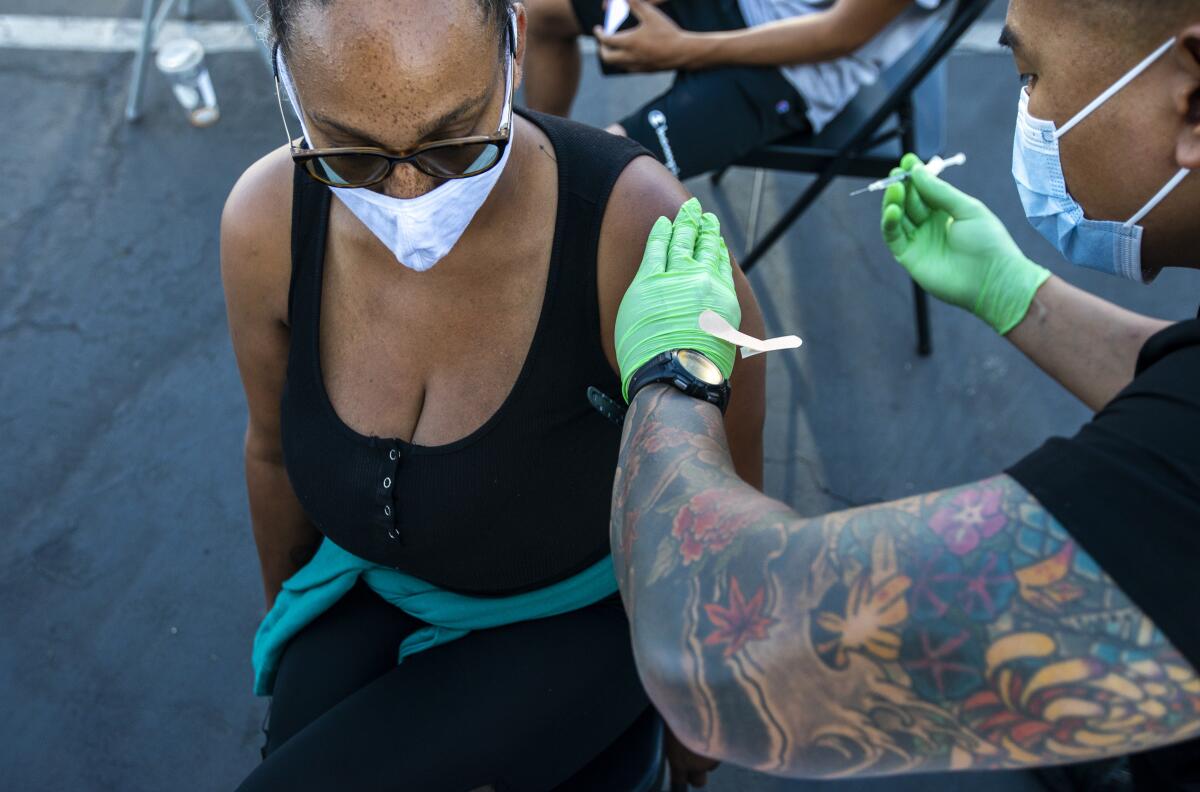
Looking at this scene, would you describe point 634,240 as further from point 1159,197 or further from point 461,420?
point 1159,197

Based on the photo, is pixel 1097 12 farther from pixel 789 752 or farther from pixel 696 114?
pixel 696 114

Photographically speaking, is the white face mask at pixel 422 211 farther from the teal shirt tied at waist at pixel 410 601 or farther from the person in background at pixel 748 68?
the person in background at pixel 748 68

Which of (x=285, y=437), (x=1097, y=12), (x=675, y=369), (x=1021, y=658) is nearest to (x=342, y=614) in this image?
(x=285, y=437)

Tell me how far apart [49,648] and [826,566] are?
2.49m

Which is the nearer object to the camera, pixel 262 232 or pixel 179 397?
pixel 262 232

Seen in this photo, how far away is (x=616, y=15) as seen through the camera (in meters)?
2.95

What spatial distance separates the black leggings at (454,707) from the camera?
1.60 m

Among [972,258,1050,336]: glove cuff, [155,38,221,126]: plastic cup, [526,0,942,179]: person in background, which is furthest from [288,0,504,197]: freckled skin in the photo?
[155,38,221,126]: plastic cup

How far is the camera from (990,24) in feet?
14.5

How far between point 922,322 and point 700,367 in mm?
2144

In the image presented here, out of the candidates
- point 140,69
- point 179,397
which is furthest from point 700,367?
point 140,69

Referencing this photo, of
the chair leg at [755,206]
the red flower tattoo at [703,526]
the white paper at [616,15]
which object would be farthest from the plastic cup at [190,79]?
the red flower tattoo at [703,526]

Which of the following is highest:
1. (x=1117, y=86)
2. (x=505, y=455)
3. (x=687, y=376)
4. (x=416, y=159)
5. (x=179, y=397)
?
(x=1117, y=86)

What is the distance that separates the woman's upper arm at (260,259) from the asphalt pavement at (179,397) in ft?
4.10
